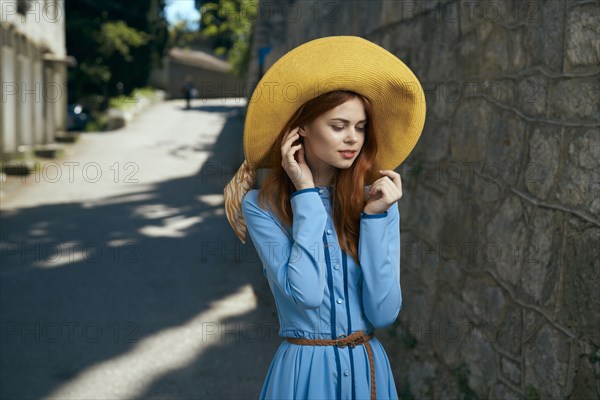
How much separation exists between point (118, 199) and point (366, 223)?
8510 millimetres

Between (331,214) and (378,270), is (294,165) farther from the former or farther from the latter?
(378,270)

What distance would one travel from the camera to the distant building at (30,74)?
11570mm

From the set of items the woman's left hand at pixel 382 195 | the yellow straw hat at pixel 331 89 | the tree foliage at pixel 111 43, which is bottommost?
the woman's left hand at pixel 382 195

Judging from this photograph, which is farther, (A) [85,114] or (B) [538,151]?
(A) [85,114]

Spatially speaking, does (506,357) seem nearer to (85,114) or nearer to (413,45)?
(413,45)

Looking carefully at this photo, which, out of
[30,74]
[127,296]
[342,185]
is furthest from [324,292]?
[30,74]

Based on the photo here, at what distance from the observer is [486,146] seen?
361 centimetres

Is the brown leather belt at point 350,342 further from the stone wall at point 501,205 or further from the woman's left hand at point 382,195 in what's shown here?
the stone wall at point 501,205

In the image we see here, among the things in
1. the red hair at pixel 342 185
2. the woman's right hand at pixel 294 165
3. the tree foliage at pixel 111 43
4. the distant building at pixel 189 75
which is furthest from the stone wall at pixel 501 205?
the distant building at pixel 189 75

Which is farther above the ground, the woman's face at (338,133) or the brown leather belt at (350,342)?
the woman's face at (338,133)

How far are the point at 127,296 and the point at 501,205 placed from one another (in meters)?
3.68

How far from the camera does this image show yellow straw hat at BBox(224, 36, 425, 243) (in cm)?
208

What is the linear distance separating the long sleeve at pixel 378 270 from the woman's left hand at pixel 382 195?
2cm

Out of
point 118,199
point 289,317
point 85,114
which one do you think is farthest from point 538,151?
point 85,114
